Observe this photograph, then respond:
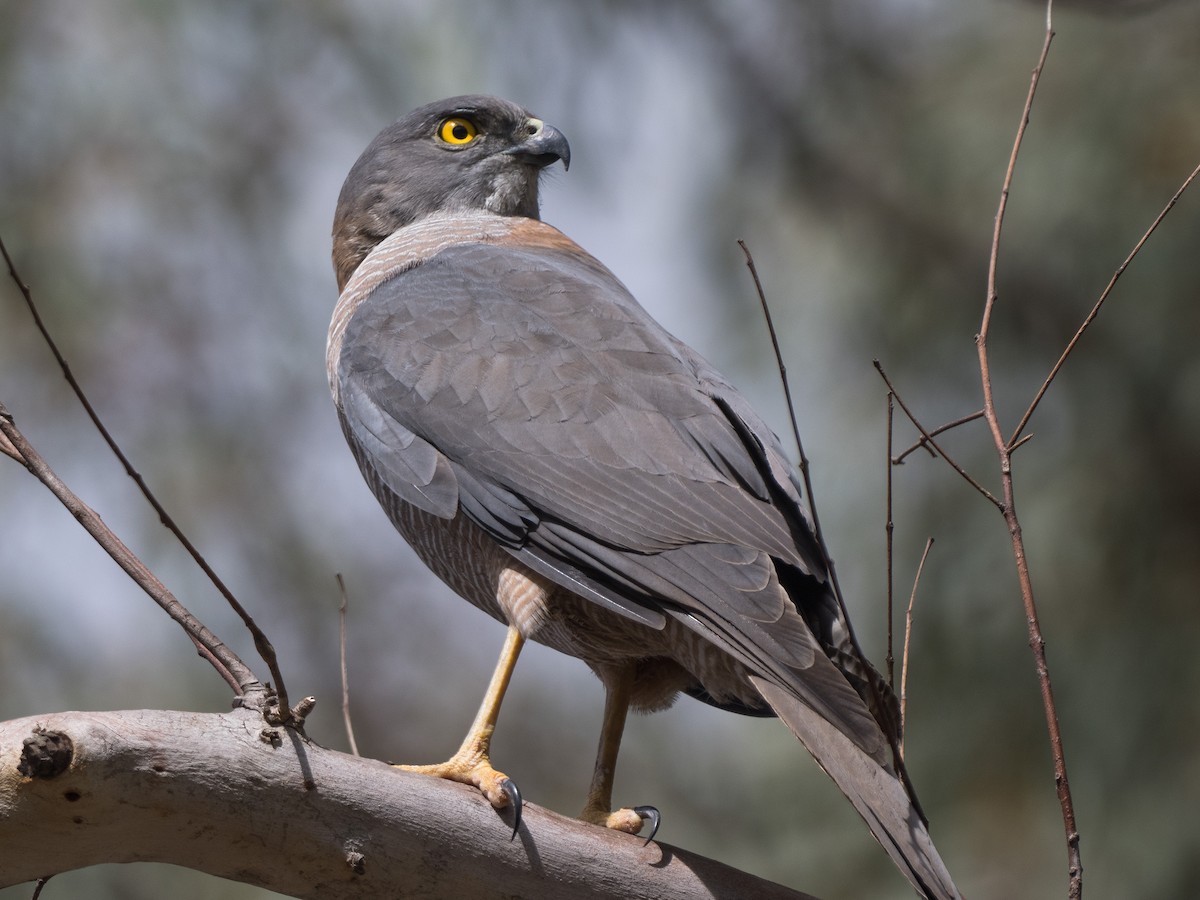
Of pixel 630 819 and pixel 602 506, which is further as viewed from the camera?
pixel 630 819

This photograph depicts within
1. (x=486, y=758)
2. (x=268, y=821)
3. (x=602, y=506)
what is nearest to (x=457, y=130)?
(x=602, y=506)

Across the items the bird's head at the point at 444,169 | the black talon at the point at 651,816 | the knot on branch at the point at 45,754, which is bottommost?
the knot on branch at the point at 45,754

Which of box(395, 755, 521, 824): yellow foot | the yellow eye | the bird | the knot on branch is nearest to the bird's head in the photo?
the yellow eye

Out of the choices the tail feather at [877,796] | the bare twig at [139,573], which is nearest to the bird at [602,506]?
the tail feather at [877,796]

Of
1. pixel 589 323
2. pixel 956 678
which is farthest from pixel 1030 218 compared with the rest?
pixel 589 323

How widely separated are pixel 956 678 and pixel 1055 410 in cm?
116

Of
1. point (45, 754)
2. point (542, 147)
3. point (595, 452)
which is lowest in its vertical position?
point (45, 754)

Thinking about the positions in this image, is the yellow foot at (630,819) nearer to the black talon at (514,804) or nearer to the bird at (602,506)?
the bird at (602,506)

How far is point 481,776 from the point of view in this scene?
8.86ft

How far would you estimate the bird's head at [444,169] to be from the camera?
4.57m

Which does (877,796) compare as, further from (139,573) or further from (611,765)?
(139,573)

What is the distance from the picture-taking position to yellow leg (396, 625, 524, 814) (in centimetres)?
260

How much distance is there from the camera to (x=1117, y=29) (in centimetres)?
586

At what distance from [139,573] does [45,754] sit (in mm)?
384
